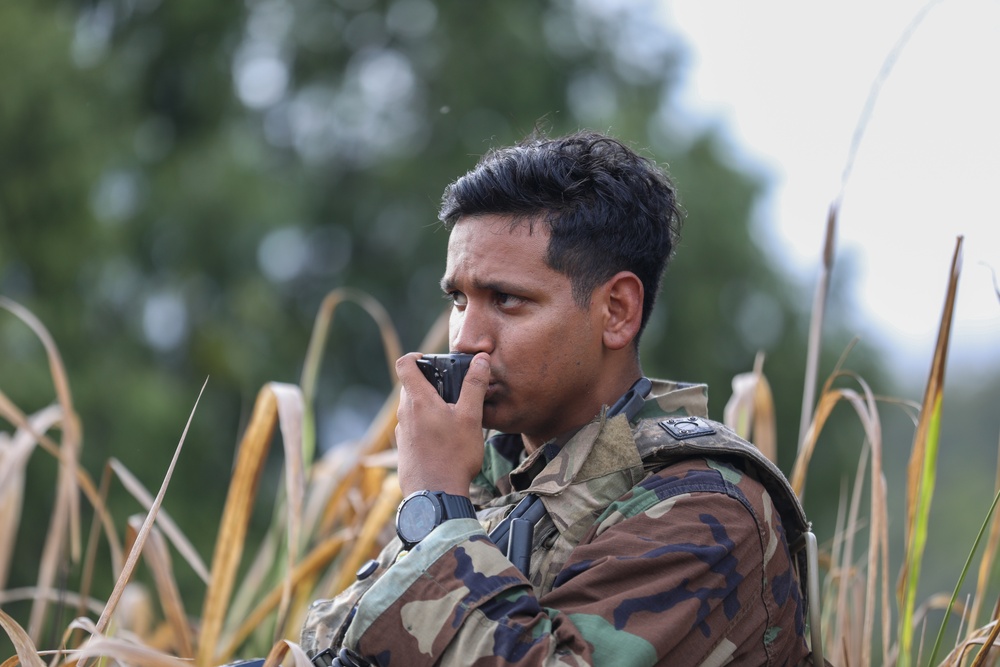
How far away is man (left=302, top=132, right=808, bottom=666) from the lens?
1.75 meters

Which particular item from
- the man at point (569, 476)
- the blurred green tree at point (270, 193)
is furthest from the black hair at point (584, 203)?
the blurred green tree at point (270, 193)

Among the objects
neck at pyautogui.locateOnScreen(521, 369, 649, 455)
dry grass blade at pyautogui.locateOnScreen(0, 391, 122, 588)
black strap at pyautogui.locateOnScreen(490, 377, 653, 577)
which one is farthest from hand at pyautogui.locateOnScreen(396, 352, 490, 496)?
dry grass blade at pyautogui.locateOnScreen(0, 391, 122, 588)

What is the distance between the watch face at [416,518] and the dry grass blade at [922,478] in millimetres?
997

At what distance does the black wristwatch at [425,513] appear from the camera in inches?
73.9

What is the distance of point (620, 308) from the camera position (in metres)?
2.24

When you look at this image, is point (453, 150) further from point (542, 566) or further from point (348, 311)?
point (542, 566)

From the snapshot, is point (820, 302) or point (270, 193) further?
point (270, 193)

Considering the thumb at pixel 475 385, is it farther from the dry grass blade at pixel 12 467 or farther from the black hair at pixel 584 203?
the dry grass blade at pixel 12 467

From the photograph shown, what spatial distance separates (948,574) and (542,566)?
28.0m

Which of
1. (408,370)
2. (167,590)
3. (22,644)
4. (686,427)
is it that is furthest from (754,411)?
(22,644)

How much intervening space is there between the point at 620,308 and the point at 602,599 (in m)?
0.68

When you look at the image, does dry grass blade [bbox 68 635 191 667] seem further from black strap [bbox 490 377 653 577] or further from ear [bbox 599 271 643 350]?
ear [bbox 599 271 643 350]

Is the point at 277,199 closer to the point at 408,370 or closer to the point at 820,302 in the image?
the point at 820,302

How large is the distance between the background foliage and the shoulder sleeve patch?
6.84 meters
